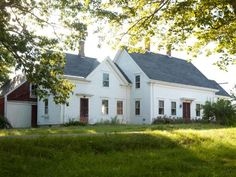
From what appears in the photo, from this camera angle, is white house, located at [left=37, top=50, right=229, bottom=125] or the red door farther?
the red door

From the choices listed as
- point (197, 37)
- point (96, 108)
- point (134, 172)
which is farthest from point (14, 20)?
point (96, 108)

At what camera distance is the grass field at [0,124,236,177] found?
10297 millimetres

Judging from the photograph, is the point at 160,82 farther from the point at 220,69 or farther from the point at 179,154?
the point at 179,154

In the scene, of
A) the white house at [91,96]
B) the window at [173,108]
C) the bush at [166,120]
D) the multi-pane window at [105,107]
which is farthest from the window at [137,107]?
the window at [173,108]

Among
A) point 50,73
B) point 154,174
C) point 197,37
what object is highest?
point 197,37

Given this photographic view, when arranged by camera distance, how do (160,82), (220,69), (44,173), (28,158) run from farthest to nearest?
(160,82) → (220,69) → (28,158) → (44,173)

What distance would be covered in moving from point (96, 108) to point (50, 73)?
66.2ft

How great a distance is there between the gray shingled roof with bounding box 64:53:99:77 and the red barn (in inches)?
191

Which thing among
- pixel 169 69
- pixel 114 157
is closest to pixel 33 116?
pixel 169 69

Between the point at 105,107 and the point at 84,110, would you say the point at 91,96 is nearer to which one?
the point at 84,110

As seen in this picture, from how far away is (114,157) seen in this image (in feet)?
40.6

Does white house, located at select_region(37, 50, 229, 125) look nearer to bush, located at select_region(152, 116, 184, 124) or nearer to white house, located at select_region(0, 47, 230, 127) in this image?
white house, located at select_region(0, 47, 230, 127)

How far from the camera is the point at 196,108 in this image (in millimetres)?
46281

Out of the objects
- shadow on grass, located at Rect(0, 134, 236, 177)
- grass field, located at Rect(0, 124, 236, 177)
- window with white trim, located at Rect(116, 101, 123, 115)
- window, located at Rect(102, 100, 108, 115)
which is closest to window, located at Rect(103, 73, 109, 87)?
window, located at Rect(102, 100, 108, 115)
